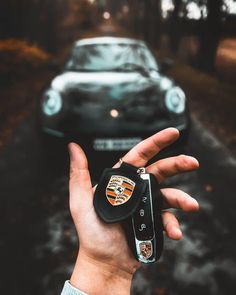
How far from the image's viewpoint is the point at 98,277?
1396mm

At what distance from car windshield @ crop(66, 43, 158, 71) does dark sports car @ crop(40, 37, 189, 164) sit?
1.93ft

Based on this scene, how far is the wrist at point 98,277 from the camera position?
1.36m

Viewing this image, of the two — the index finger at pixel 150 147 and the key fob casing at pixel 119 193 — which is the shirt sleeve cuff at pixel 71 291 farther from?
the index finger at pixel 150 147

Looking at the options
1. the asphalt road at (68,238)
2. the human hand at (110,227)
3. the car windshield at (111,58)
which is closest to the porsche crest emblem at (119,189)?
the human hand at (110,227)

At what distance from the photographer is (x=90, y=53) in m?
5.70

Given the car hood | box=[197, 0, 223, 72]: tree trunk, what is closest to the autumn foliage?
box=[197, 0, 223, 72]: tree trunk

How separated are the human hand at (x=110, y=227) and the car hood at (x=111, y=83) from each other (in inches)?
102

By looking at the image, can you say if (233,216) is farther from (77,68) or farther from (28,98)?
(28,98)

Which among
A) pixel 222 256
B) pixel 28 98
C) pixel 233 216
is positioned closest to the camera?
pixel 222 256

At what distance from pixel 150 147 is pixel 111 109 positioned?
2467mm

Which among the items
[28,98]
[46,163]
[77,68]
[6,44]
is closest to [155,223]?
[46,163]

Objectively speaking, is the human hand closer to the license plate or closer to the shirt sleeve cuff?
the shirt sleeve cuff

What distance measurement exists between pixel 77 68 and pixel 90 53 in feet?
1.67

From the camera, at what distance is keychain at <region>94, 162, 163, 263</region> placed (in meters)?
1.38
